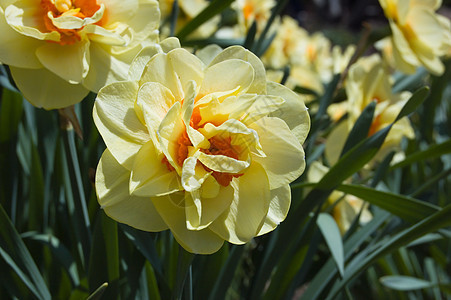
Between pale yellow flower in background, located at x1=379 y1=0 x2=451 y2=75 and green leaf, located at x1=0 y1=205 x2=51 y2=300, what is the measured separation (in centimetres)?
92

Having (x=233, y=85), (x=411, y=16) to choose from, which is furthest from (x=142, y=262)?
(x=411, y=16)

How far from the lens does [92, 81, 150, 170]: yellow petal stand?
54 centimetres

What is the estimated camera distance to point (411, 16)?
1.17 meters

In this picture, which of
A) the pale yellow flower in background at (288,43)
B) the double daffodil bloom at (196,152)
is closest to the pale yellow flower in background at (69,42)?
the double daffodil bloom at (196,152)

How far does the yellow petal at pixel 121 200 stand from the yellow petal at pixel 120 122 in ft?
0.07

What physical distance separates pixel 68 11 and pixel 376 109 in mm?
718

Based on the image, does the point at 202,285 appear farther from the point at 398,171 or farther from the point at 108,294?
the point at 398,171

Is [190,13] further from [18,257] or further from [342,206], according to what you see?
[18,257]

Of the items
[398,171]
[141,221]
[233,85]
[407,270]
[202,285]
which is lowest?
[407,270]

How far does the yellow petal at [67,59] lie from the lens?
63cm

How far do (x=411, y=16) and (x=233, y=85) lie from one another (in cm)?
78

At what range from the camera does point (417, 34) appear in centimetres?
116

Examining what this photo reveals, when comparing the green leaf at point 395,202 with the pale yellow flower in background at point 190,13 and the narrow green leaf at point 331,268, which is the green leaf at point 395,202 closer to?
the narrow green leaf at point 331,268

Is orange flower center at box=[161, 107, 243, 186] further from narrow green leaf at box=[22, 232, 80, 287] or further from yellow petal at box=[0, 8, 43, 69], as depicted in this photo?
narrow green leaf at box=[22, 232, 80, 287]
